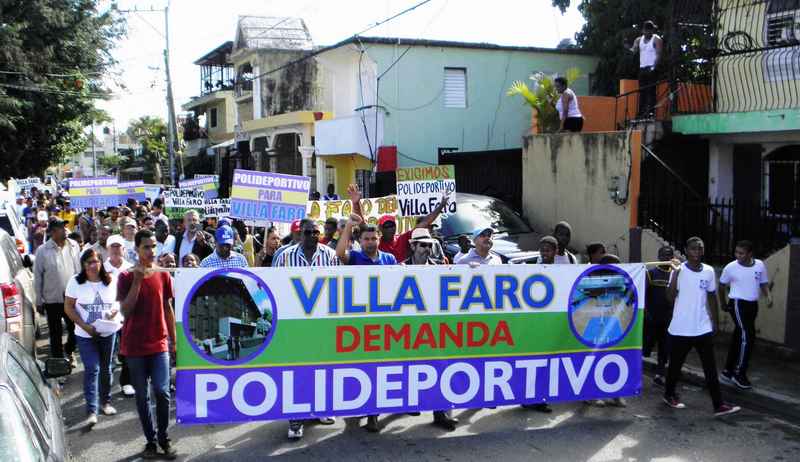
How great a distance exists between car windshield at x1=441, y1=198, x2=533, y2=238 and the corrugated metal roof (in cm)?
2253

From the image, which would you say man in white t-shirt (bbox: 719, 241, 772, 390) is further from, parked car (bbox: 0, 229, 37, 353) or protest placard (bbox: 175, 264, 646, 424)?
parked car (bbox: 0, 229, 37, 353)

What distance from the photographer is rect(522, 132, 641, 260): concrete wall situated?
13.0 meters

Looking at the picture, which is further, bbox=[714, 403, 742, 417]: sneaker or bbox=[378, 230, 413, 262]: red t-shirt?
bbox=[378, 230, 413, 262]: red t-shirt

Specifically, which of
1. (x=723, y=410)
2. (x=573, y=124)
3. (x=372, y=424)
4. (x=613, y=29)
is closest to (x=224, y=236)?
(x=372, y=424)

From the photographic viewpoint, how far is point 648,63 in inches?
584

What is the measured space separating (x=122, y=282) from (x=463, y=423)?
325 centimetres

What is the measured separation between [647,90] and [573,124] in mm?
1653

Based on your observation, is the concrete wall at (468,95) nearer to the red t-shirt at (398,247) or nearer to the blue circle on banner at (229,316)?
the red t-shirt at (398,247)

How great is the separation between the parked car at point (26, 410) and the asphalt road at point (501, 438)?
2224 mm

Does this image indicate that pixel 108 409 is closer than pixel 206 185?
Yes

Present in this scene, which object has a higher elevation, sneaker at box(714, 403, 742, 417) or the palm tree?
the palm tree

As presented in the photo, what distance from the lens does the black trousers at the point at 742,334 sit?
8.27 meters

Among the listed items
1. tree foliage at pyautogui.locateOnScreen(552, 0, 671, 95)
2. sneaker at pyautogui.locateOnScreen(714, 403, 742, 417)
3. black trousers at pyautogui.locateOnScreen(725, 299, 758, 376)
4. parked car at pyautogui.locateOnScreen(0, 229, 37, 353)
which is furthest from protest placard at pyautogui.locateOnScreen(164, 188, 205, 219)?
tree foliage at pyautogui.locateOnScreen(552, 0, 671, 95)

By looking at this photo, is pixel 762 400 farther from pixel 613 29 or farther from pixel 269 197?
pixel 613 29
